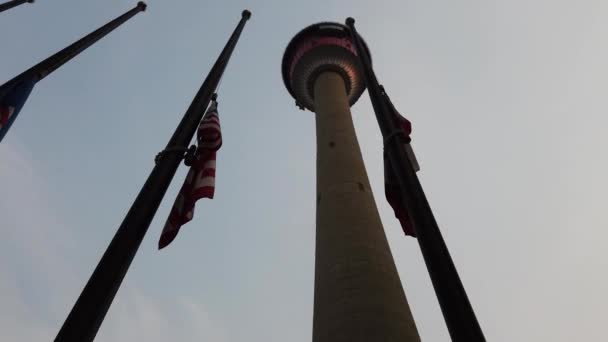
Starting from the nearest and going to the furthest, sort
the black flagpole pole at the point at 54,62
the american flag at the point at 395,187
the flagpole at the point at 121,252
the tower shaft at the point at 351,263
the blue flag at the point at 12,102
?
the flagpole at the point at 121,252, the american flag at the point at 395,187, the blue flag at the point at 12,102, the black flagpole pole at the point at 54,62, the tower shaft at the point at 351,263

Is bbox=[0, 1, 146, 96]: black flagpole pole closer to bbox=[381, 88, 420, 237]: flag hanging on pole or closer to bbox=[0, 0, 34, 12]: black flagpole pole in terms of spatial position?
bbox=[0, 0, 34, 12]: black flagpole pole

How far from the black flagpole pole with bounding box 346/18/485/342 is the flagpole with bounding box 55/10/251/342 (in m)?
2.84

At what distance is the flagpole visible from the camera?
13.0 feet

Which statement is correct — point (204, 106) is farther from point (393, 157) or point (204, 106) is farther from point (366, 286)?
point (366, 286)

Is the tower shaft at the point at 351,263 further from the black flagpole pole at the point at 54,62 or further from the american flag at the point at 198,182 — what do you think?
the black flagpole pole at the point at 54,62

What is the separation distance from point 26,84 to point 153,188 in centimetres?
739

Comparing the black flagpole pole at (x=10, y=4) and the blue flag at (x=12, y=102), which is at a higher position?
the black flagpole pole at (x=10, y=4)

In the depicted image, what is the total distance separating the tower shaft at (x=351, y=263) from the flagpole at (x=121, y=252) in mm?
11450

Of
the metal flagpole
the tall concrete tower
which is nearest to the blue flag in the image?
the metal flagpole

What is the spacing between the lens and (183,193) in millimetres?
7781

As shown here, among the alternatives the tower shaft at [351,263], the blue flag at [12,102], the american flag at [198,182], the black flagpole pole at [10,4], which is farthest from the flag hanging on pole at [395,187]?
the black flagpole pole at [10,4]

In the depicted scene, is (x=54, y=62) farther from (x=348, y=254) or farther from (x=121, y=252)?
(x=348, y=254)

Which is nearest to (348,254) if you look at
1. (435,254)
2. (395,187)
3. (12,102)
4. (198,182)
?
(395,187)

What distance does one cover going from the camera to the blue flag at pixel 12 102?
10.3 meters
